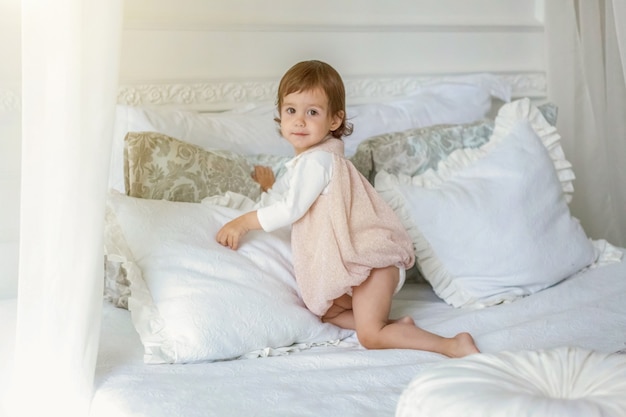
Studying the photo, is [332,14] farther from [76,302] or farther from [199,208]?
[76,302]

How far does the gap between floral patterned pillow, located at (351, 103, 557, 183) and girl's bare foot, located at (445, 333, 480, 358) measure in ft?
2.12

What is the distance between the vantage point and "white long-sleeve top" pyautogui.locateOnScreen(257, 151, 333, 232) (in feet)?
6.45

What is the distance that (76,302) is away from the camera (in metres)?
1.54

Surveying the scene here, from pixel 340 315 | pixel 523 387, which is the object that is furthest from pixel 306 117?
pixel 523 387

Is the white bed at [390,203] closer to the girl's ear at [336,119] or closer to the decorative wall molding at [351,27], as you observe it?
the decorative wall molding at [351,27]

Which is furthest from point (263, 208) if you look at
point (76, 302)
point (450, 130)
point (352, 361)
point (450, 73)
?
point (450, 73)

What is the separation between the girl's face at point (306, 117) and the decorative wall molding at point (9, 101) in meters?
0.71

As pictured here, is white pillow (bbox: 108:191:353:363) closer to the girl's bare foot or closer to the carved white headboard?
the girl's bare foot

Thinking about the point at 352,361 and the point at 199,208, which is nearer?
the point at 352,361

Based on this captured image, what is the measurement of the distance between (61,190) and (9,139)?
109 mm

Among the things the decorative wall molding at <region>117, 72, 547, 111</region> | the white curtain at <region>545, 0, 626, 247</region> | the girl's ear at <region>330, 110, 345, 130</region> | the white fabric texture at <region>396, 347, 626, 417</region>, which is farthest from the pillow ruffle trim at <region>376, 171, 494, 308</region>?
the white fabric texture at <region>396, 347, 626, 417</region>

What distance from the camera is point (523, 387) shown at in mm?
1191

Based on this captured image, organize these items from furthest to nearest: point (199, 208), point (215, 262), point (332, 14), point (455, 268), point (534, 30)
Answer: point (534, 30)
point (332, 14)
point (455, 268)
point (199, 208)
point (215, 262)

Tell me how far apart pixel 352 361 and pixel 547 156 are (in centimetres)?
91
